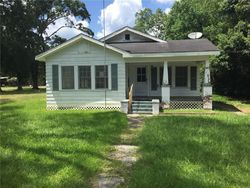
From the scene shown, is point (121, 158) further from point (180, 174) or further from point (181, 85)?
point (181, 85)

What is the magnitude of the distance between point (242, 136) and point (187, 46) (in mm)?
10292

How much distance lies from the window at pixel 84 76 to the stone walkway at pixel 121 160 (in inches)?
301

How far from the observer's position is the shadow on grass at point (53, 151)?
515cm

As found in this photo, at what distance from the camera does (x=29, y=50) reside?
1508 inches

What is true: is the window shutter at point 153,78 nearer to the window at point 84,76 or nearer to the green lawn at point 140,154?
the window at point 84,76

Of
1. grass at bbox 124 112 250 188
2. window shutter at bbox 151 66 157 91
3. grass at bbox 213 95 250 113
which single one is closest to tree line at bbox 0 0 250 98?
grass at bbox 213 95 250 113

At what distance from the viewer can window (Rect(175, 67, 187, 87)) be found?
20031mm

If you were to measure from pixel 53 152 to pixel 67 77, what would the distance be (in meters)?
11.1

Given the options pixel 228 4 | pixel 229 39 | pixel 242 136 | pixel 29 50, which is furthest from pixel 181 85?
pixel 29 50

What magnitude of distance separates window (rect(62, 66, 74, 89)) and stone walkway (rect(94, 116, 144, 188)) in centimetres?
805

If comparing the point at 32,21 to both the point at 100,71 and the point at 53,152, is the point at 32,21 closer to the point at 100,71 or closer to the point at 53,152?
the point at 100,71

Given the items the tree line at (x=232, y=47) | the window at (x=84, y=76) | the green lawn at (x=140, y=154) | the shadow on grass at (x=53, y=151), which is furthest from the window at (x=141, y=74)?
the green lawn at (x=140, y=154)

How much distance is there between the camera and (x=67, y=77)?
17.5 metres

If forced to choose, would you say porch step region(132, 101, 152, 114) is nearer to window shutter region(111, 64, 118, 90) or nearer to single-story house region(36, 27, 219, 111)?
single-story house region(36, 27, 219, 111)
